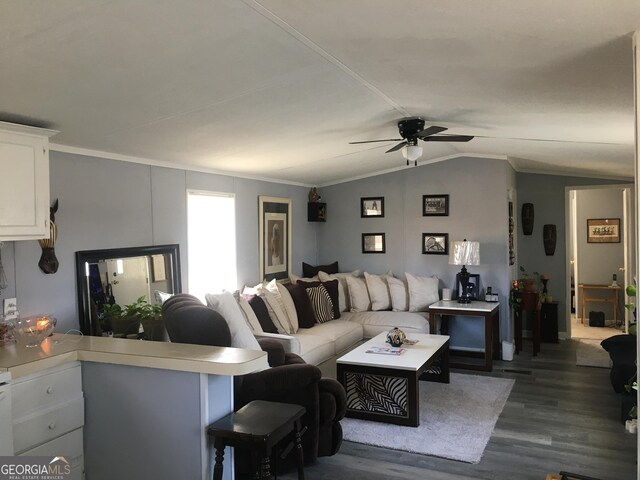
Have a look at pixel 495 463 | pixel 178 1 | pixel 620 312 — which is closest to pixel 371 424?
pixel 495 463

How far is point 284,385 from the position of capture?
3.25 metres

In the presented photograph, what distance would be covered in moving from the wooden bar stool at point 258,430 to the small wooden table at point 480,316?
377cm

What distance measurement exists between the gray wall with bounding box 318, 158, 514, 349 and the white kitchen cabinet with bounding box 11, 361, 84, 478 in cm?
499

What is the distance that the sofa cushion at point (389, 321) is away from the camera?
622 cm

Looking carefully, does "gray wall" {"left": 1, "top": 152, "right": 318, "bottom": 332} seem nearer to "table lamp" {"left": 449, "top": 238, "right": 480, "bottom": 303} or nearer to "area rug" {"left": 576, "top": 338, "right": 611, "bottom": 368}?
"table lamp" {"left": 449, "top": 238, "right": 480, "bottom": 303}

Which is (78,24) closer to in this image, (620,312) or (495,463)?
(495,463)

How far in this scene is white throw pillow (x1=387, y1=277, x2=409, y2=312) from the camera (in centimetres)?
675

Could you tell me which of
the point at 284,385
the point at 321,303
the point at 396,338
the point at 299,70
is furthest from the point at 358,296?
the point at 299,70

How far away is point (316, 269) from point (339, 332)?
1.61 metres

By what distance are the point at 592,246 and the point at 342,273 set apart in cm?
437

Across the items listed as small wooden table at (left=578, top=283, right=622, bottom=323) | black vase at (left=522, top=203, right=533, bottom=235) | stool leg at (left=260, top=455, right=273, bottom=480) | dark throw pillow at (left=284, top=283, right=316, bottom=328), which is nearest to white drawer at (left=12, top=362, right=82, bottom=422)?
stool leg at (left=260, top=455, right=273, bottom=480)

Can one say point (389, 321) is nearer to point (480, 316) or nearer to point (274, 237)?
point (480, 316)

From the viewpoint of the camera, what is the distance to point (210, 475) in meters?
2.49

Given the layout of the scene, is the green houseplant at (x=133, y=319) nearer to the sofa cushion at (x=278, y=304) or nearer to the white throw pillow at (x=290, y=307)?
the sofa cushion at (x=278, y=304)
